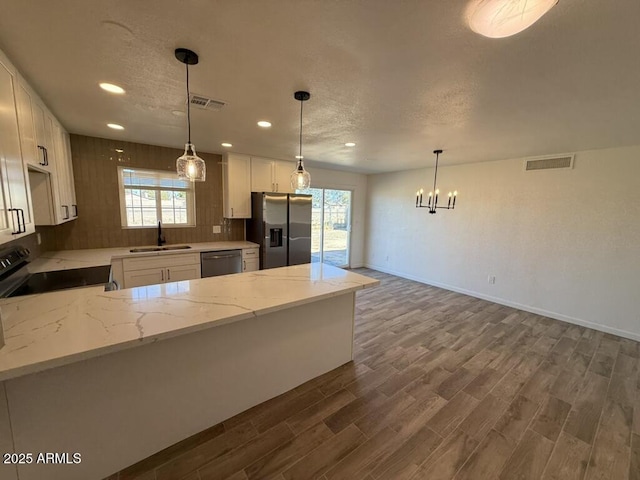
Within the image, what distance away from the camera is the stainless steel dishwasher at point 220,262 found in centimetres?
383

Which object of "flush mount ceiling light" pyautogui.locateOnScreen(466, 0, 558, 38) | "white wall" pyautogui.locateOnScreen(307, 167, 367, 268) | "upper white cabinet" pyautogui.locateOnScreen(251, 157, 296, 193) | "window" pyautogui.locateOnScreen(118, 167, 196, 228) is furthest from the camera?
→ "white wall" pyautogui.locateOnScreen(307, 167, 367, 268)

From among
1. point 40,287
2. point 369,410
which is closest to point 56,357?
point 40,287

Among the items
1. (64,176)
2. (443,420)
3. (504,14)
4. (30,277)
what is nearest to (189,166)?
(30,277)

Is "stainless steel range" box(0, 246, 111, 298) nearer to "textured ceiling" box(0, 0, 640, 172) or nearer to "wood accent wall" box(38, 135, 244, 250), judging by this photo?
"wood accent wall" box(38, 135, 244, 250)

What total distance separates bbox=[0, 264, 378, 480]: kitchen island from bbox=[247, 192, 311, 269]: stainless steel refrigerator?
1926 mm

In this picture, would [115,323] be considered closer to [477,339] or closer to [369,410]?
[369,410]

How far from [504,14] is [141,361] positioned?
2511mm

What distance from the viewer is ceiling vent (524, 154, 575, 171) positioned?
361 cm

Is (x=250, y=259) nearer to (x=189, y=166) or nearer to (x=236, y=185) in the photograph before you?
(x=236, y=185)

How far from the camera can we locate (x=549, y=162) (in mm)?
3762

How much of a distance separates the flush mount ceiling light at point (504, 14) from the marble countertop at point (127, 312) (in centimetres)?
174

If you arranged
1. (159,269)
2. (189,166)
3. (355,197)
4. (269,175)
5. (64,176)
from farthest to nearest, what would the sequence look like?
(355,197) → (269,175) → (159,269) → (64,176) → (189,166)

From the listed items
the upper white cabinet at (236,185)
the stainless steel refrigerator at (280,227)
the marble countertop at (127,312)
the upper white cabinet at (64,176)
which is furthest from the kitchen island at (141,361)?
the upper white cabinet at (236,185)

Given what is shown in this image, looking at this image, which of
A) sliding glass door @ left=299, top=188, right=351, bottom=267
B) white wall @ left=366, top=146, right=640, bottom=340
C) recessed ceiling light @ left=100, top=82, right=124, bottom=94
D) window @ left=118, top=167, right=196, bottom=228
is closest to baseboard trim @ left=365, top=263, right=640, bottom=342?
white wall @ left=366, top=146, right=640, bottom=340
